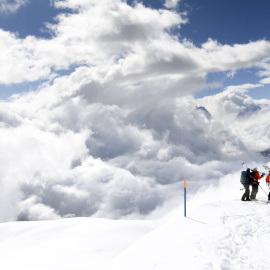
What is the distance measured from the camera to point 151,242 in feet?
32.9

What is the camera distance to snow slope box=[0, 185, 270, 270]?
8.08 metres

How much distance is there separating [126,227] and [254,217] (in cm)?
659

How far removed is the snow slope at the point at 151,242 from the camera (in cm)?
808

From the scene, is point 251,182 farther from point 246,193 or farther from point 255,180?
point 246,193

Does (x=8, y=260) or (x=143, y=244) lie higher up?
(x=143, y=244)

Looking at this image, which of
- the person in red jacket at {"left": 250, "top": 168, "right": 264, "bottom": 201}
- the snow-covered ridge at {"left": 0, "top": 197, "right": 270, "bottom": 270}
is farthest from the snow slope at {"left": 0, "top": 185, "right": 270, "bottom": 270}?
the person in red jacket at {"left": 250, "top": 168, "right": 264, "bottom": 201}

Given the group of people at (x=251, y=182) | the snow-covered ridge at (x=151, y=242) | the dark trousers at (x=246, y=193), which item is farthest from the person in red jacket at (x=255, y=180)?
the snow-covered ridge at (x=151, y=242)

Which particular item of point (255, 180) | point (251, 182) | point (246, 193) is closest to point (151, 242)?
point (246, 193)

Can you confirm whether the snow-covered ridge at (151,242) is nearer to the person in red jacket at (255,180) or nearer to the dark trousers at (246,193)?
the dark trousers at (246,193)

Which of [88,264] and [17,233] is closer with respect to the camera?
[88,264]

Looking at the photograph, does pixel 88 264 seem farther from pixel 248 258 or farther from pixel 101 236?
pixel 248 258

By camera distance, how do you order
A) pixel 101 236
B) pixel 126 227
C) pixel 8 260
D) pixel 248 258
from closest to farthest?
1. pixel 248 258
2. pixel 8 260
3. pixel 101 236
4. pixel 126 227

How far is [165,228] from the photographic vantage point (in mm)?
11828

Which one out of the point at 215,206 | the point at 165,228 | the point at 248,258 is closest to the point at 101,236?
the point at 165,228
